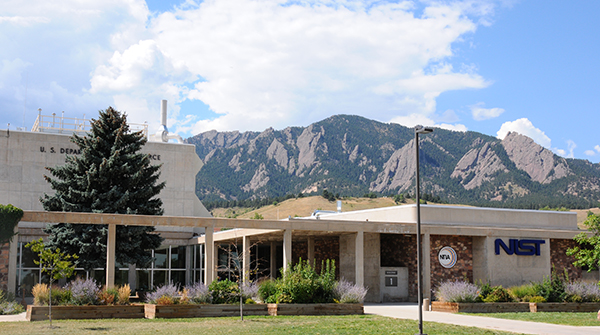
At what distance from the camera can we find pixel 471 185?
160125 millimetres

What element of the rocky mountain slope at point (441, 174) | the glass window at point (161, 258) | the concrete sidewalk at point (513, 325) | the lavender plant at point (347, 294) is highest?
the rocky mountain slope at point (441, 174)

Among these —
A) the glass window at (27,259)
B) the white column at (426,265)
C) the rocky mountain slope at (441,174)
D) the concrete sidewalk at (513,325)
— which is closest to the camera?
the concrete sidewalk at (513,325)

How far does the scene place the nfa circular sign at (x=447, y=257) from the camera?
31.0 m

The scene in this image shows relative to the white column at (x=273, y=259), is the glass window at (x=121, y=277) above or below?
below

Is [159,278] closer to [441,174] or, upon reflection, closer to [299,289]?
[299,289]

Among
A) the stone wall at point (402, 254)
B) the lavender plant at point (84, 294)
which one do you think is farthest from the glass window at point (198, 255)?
the lavender plant at point (84, 294)

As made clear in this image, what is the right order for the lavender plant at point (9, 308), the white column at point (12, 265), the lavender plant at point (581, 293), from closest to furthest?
1. the lavender plant at point (9, 308)
2. the white column at point (12, 265)
3. the lavender plant at point (581, 293)

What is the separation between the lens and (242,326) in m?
16.7

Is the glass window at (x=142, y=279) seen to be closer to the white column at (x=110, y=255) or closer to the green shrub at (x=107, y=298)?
the white column at (x=110, y=255)

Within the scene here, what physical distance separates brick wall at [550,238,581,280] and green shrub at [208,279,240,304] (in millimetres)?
21212

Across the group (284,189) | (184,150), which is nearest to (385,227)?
(184,150)

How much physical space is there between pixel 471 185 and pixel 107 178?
142038 mm

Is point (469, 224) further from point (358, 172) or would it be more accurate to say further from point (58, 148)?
point (358, 172)

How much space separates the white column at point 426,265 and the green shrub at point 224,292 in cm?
1245
